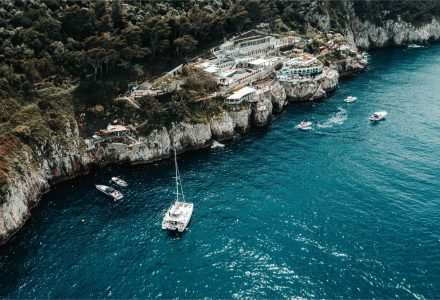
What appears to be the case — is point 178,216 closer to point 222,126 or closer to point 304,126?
point 222,126

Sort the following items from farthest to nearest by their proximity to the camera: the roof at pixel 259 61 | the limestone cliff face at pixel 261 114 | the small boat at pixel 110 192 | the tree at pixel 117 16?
the roof at pixel 259 61
the tree at pixel 117 16
the limestone cliff face at pixel 261 114
the small boat at pixel 110 192

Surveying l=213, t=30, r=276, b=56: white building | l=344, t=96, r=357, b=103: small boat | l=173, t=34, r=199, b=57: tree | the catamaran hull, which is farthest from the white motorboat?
l=213, t=30, r=276, b=56: white building

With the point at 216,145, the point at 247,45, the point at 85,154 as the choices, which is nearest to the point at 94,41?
the point at 85,154

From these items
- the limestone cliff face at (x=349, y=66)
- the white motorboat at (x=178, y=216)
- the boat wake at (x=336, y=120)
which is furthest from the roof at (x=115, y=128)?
the limestone cliff face at (x=349, y=66)

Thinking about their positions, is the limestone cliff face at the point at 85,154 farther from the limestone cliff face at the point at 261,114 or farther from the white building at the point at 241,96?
the white building at the point at 241,96

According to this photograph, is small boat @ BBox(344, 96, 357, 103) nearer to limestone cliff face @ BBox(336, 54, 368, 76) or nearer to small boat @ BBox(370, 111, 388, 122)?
small boat @ BBox(370, 111, 388, 122)

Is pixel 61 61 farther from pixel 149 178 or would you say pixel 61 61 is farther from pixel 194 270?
pixel 194 270
